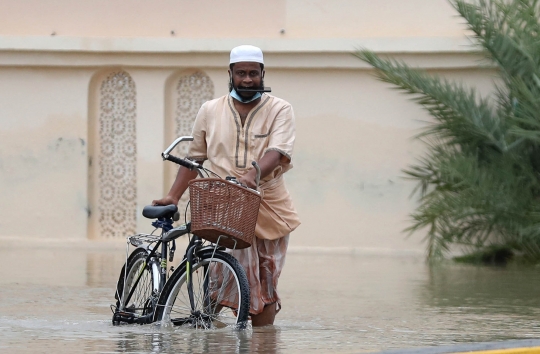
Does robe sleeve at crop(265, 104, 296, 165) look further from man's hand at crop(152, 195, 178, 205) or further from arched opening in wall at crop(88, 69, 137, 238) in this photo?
arched opening in wall at crop(88, 69, 137, 238)

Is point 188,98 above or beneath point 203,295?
above

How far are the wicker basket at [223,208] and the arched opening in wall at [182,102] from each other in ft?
29.8

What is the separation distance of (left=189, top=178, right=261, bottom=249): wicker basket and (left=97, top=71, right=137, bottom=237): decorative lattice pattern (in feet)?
30.7

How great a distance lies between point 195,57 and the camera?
14898 millimetres

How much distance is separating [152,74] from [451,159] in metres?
4.70

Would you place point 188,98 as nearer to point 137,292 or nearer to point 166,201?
point 137,292

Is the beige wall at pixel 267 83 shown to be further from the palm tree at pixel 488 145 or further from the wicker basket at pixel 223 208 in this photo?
the wicker basket at pixel 223 208

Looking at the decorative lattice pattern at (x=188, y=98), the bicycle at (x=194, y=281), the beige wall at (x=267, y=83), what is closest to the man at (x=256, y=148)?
the bicycle at (x=194, y=281)

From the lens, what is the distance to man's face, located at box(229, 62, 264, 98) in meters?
6.62

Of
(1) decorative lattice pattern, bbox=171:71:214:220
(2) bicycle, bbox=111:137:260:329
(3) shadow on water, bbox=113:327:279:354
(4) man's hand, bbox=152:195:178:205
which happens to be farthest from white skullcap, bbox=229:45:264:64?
(1) decorative lattice pattern, bbox=171:71:214:220

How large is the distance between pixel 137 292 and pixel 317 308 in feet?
6.62

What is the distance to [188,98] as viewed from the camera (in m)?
15.2

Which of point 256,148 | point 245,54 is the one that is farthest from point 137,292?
point 245,54

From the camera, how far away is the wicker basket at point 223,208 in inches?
237
